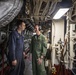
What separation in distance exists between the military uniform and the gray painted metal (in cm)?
128

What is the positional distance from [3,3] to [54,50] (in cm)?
526

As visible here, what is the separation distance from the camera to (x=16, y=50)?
372 centimetres

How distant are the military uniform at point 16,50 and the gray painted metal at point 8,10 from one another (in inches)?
50.2

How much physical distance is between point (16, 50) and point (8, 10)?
1.77 m

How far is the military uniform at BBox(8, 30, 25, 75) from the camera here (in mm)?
3359

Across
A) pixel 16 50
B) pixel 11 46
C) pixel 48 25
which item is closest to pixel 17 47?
pixel 16 50

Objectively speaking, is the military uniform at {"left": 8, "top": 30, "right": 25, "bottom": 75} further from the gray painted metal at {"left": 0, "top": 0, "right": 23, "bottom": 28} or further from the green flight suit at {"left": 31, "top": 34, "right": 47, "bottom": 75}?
the gray painted metal at {"left": 0, "top": 0, "right": 23, "bottom": 28}

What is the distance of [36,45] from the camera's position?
4543 mm

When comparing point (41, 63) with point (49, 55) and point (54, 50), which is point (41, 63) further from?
point (54, 50)

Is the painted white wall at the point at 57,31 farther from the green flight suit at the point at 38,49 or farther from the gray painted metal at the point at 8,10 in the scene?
the gray painted metal at the point at 8,10

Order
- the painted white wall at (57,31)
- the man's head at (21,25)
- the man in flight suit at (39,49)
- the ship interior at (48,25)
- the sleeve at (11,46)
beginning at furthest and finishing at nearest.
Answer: the painted white wall at (57,31), the man in flight suit at (39,49), the man's head at (21,25), the sleeve at (11,46), the ship interior at (48,25)

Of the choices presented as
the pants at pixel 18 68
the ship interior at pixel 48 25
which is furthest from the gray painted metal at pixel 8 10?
the pants at pixel 18 68

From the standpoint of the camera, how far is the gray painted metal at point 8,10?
78.5 inches

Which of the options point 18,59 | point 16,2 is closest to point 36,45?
point 18,59
